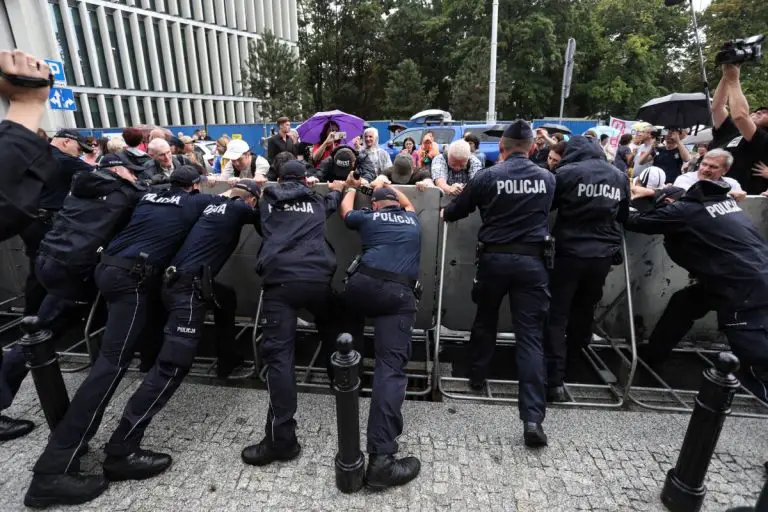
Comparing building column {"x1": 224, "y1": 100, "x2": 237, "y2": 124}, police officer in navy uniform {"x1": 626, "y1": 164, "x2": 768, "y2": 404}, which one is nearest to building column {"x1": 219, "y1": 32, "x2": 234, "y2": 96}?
building column {"x1": 224, "y1": 100, "x2": 237, "y2": 124}

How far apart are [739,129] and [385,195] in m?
3.75

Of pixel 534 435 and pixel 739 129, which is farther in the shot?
pixel 739 129

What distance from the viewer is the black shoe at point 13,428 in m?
3.08

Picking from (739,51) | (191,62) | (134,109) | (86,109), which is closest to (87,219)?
(739,51)

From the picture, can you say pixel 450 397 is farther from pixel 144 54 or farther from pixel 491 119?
pixel 144 54

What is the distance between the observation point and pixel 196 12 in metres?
28.8

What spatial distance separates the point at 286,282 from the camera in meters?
3.00

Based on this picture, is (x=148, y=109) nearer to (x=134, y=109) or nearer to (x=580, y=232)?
(x=134, y=109)

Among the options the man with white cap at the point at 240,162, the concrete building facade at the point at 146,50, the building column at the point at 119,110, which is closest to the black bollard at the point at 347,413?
the man with white cap at the point at 240,162

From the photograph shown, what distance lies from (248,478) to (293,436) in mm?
370

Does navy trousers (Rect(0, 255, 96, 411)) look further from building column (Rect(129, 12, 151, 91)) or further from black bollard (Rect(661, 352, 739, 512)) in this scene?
building column (Rect(129, 12, 151, 91))

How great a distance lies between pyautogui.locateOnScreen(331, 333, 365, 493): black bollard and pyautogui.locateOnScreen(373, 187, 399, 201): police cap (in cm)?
137

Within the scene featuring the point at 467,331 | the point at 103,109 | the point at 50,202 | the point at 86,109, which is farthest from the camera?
the point at 103,109

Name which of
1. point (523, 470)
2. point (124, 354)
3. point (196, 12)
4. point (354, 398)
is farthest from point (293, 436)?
point (196, 12)
